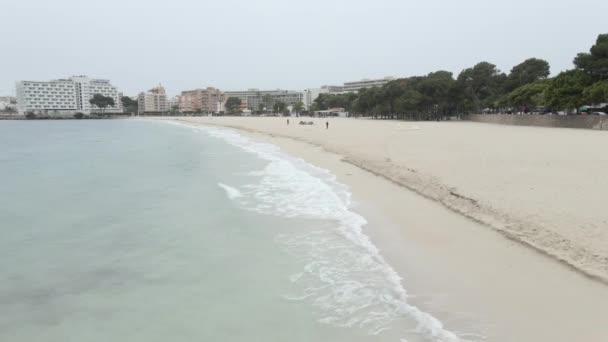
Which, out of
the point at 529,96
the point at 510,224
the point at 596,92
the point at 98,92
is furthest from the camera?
the point at 98,92

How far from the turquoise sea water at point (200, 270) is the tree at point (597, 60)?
29.9m

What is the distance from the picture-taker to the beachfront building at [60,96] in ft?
532

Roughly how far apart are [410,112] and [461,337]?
63990mm

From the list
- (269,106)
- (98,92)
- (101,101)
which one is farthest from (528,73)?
Result: (98,92)

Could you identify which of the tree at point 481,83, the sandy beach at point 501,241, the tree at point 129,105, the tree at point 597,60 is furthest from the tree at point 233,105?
the sandy beach at point 501,241

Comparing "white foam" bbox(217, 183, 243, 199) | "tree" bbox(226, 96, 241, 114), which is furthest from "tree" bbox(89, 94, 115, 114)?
"white foam" bbox(217, 183, 243, 199)

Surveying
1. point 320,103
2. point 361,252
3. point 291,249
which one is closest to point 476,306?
point 361,252

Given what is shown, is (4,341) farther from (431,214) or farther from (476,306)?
(431,214)

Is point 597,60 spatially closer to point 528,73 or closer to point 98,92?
point 528,73

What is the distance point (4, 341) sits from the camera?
467cm

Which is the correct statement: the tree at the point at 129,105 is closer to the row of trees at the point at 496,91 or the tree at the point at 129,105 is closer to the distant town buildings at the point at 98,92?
the distant town buildings at the point at 98,92

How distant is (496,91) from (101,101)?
509 ft

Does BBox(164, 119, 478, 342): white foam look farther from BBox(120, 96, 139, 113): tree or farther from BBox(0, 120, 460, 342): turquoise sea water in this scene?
BBox(120, 96, 139, 113): tree

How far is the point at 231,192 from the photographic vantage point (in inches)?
502
